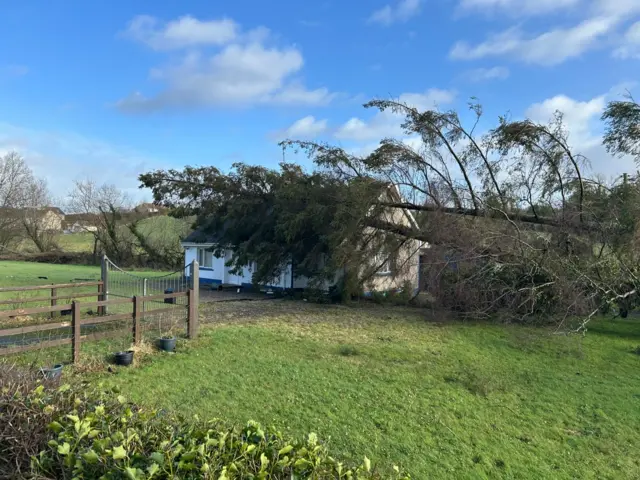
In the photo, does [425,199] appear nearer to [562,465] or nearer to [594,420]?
[594,420]

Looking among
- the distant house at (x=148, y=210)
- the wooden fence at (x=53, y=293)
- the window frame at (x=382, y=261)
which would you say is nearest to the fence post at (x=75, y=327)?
the wooden fence at (x=53, y=293)

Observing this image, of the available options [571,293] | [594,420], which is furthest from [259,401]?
[571,293]

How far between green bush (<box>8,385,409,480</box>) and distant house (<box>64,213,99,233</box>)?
134ft

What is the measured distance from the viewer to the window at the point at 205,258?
22656mm

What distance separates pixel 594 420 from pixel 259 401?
170 inches

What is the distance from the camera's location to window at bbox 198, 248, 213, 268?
→ 74.3ft

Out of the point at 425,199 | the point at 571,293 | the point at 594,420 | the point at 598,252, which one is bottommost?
the point at 594,420

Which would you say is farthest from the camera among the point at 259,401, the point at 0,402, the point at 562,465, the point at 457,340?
the point at 457,340

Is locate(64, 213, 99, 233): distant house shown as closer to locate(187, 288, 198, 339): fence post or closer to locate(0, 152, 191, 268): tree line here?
locate(0, 152, 191, 268): tree line

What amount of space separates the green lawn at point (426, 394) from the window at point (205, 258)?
12.5 metres

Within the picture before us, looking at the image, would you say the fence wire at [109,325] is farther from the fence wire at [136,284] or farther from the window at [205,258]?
the window at [205,258]

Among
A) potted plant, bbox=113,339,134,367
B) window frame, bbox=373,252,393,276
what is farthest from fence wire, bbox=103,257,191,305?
window frame, bbox=373,252,393,276

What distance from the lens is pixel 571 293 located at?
11.8 metres

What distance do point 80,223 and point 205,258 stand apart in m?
24.2
